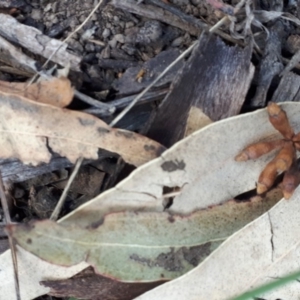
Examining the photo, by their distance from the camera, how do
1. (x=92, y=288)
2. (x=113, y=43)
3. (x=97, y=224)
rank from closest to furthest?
1. (x=97, y=224)
2. (x=92, y=288)
3. (x=113, y=43)

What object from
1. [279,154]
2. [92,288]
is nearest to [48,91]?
[92,288]

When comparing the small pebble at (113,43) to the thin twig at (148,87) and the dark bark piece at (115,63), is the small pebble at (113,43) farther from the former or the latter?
the thin twig at (148,87)

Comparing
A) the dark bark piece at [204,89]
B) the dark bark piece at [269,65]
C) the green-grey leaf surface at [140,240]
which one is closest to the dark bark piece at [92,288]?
the green-grey leaf surface at [140,240]

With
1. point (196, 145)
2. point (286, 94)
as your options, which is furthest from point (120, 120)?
point (286, 94)

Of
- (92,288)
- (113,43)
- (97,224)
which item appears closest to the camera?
(97,224)

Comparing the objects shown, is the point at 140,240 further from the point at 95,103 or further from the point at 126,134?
the point at 95,103

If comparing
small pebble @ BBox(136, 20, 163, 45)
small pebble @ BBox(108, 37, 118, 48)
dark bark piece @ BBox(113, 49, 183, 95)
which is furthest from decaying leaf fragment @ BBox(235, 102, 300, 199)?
small pebble @ BBox(108, 37, 118, 48)
